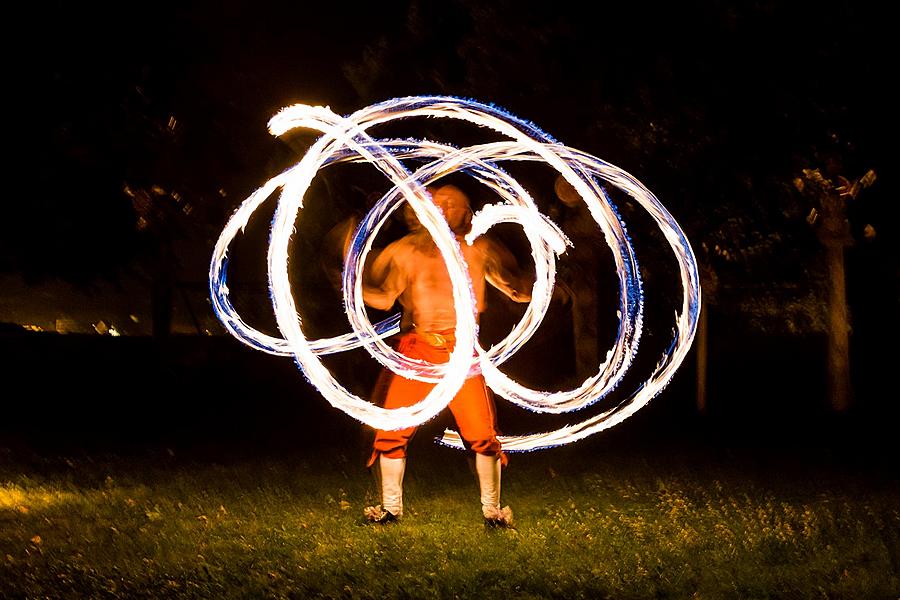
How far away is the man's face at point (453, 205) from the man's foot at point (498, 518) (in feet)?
5.58

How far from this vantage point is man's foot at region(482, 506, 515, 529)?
7.57 metres

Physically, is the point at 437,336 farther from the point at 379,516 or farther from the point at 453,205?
the point at 379,516

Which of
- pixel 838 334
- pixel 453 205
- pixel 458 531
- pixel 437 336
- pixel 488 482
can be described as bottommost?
pixel 458 531

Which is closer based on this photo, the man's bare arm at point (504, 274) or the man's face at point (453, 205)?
the man's face at point (453, 205)

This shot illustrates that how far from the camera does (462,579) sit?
20.6 feet

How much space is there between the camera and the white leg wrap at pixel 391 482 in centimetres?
775

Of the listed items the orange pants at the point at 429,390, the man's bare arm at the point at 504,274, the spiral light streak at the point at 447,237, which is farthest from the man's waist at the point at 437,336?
the man's bare arm at the point at 504,274

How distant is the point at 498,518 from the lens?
760 cm

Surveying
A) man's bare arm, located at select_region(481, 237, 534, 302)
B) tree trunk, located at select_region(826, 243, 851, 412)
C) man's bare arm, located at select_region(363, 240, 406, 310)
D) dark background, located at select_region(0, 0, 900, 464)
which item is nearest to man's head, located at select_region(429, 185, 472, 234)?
man's bare arm, located at select_region(481, 237, 534, 302)

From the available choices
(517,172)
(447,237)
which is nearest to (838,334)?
(517,172)

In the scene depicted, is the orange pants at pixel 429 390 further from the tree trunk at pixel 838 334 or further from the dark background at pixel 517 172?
the tree trunk at pixel 838 334

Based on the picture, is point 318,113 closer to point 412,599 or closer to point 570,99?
point 412,599

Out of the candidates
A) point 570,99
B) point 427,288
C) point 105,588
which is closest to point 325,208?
point 570,99

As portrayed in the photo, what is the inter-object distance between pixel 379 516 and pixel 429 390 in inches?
33.4
